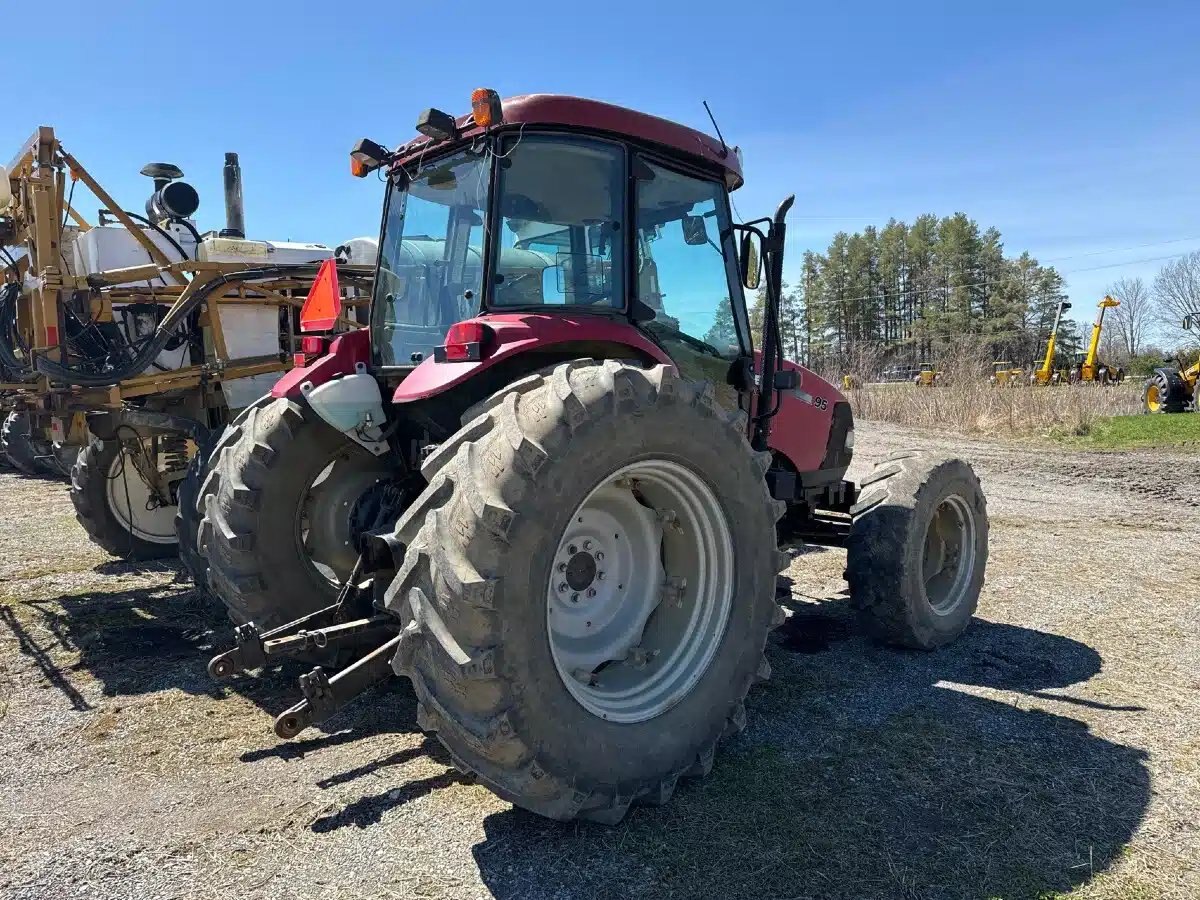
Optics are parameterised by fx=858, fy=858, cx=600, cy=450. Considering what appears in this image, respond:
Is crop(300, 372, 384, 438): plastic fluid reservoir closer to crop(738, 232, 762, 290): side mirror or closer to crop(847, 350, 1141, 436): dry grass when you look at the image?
crop(738, 232, 762, 290): side mirror

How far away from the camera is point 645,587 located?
10.6 feet

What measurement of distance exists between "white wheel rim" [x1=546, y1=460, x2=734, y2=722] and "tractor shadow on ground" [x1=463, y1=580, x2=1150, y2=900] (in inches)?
16.7

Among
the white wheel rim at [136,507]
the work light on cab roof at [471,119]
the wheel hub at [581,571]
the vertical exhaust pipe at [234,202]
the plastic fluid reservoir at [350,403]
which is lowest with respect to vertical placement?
the white wheel rim at [136,507]

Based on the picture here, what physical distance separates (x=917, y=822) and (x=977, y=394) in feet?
58.1

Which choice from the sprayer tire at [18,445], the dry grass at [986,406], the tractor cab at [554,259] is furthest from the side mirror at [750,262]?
the dry grass at [986,406]

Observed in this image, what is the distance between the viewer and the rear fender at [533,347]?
3.02 metres

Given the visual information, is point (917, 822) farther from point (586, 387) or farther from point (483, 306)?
point (483, 306)

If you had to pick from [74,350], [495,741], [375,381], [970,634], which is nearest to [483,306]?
[375,381]

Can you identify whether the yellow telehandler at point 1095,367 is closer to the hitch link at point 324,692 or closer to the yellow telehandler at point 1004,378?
the yellow telehandler at point 1004,378

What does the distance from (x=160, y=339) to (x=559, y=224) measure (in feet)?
12.0

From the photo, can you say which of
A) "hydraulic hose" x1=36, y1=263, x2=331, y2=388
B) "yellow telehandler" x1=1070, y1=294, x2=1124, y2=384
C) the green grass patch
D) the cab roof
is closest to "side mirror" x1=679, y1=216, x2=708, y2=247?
the cab roof

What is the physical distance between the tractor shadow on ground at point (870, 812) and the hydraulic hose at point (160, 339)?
415 centimetres

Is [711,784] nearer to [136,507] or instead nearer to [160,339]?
[160,339]

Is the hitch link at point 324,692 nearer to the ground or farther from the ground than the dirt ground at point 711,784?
farther from the ground
